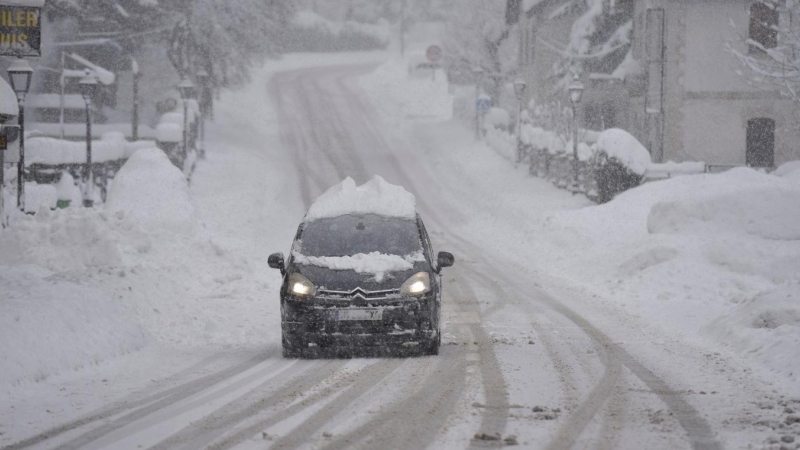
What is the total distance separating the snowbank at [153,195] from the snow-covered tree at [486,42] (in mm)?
33964

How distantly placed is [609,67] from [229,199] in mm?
17757

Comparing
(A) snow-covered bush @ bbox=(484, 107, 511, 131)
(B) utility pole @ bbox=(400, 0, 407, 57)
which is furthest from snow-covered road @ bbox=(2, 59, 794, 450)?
(B) utility pole @ bbox=(400, 0, 407, 57)

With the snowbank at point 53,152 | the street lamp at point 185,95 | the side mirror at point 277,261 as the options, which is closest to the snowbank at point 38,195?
the snowbank at point 53,152

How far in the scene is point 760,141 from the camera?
36.5 m

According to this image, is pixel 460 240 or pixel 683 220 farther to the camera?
pixel 460 240

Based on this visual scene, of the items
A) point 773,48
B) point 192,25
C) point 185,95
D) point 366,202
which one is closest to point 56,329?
point 366,202

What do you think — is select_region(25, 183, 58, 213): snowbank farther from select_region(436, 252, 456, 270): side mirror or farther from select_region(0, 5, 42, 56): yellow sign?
select_region(436, 252, 456, 270): side mirror

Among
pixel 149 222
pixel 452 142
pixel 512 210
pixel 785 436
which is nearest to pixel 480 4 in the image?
pixel 452 142

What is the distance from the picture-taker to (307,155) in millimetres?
44375

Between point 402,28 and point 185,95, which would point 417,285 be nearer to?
point 185,95

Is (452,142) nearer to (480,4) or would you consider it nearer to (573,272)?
(480,4)

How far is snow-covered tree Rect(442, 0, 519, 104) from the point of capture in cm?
5641

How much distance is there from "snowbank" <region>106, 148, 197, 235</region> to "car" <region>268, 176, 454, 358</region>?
994 cm

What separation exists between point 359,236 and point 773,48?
86.1ft
